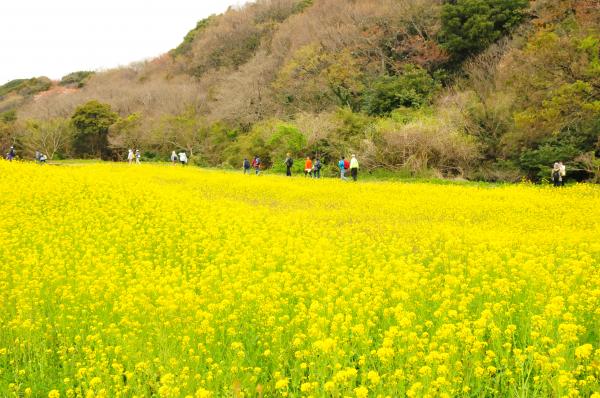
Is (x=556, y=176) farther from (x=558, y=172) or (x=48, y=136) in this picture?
(x=48, y=136)

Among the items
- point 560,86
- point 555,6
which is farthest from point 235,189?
point 555,6

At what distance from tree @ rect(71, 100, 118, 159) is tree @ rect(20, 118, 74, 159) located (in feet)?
3.50

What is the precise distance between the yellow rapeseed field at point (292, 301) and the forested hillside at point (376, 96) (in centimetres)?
879

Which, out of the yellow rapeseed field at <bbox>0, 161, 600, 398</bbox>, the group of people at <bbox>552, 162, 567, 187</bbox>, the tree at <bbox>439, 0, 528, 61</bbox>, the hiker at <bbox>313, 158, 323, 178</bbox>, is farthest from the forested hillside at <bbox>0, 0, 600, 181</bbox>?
the yellow rapeseed field at <bbox>0, 161, 600, 398</bbox>

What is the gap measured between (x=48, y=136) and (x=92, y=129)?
4.77 meters

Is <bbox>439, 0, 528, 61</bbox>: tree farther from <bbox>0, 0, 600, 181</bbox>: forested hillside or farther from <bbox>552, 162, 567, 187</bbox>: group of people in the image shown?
<bbox>552, 162, 567, 187</bbox>: group of people

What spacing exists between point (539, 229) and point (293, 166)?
20872mm

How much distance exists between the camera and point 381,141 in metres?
27.8

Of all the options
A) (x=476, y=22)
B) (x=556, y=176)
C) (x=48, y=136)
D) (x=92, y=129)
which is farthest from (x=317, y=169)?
(x=48, y=136)

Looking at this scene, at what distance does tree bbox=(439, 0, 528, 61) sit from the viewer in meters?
34.4

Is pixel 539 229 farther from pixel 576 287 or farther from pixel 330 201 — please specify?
Result: pixel 330 201

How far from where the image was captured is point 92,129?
50.6 metres

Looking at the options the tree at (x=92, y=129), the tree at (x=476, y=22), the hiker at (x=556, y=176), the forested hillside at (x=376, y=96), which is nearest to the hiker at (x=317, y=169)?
the forested hillside at (x=376, y=96)

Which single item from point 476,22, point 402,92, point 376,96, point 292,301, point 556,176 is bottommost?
point 292,301
